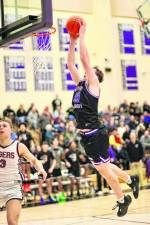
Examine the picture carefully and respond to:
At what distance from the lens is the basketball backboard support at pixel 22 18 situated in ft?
21.9

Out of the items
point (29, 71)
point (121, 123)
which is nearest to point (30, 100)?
point (29, 71)

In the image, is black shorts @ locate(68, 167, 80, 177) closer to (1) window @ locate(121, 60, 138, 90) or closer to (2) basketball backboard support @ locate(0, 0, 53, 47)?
(2) basketball backboard support @ locate(0, 0, 53, 47)

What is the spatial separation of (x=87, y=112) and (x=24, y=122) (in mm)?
10276

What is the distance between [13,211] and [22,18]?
3.19 m

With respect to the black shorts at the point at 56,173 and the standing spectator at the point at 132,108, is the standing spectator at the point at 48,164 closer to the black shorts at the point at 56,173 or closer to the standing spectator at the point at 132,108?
the black shorts at the point at 56,173

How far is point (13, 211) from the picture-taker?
5.59m

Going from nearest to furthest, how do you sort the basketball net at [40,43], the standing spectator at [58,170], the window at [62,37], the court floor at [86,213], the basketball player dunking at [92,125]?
the basketball player dunking at [92,125] → the basketball net at [40,43] → the court floor at [86,213] → the standing spectator at [58,170] → the window at [62,37]

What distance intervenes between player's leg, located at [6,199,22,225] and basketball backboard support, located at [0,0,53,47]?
2534 mm

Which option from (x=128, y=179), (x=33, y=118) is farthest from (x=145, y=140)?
(x=128, y=179)

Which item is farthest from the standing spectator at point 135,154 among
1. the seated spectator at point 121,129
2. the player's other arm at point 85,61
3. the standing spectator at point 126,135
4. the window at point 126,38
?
the player's other arm at point 85,61

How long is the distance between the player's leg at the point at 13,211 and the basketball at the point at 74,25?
2.41m

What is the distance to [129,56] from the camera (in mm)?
21859

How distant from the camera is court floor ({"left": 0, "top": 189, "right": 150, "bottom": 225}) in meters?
8.31

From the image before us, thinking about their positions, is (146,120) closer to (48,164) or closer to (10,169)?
(48,164)
